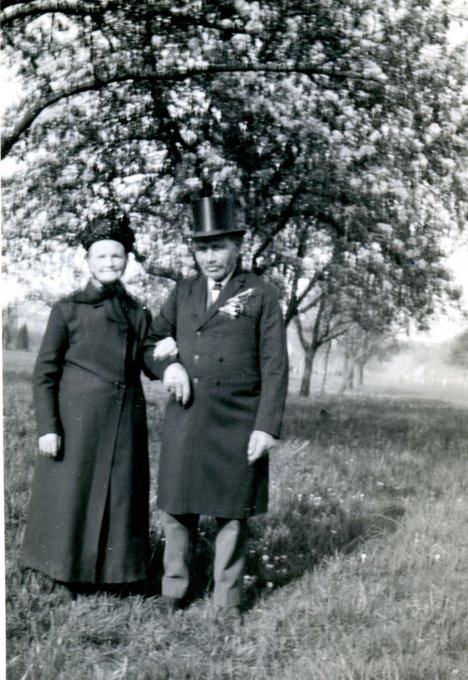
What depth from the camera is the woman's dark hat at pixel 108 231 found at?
2.38 meters

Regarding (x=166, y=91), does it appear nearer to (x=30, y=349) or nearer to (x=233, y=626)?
(x=30, y=349)

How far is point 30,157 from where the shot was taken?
103 inches

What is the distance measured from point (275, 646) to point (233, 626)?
194 millimetres

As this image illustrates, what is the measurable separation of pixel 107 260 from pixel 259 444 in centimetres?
85

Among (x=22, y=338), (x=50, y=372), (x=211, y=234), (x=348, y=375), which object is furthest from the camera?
(x=348, y=375)

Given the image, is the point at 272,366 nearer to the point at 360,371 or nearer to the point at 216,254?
the point at 216,254

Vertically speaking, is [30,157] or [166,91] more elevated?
[166,91]

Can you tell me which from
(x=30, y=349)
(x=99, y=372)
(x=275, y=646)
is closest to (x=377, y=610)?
(x=275, y=646)

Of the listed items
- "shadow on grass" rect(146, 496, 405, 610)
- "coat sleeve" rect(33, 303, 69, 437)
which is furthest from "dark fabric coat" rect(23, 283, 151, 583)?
"shadow on grass" rect(146, 496, 405, 610)

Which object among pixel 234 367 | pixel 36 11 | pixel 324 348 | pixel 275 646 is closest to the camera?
pixel 275 646

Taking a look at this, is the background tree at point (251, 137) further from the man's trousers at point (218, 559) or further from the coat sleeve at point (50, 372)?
the man's trousers at point (218, 559)

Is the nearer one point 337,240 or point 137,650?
point 137,650

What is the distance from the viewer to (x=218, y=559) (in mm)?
2441

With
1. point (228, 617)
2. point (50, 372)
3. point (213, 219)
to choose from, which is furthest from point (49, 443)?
point (213, 219)
